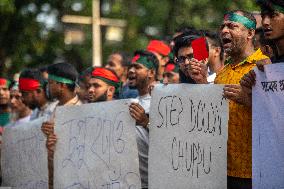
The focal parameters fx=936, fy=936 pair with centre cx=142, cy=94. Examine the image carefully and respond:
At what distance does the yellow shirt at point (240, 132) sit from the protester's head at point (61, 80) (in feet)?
10.4

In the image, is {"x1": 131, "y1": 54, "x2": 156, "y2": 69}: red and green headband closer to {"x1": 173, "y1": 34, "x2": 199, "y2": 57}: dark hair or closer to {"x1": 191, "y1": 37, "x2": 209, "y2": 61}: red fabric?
{"x1": 173, "y1": 34, "x2": 199, "y2": 57}: dark hair

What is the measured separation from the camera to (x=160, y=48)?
11531mm

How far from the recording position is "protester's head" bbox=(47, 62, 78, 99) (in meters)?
9.88

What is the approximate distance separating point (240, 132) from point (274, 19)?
36.0 inches

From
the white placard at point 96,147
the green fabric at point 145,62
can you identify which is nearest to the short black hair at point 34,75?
the green fabric at point 145,62

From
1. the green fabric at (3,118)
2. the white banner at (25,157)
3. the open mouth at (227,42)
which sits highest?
the open mouth at (227,42)

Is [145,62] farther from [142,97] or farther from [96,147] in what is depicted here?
[96,147]

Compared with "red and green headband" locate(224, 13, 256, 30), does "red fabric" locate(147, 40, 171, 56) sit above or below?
above

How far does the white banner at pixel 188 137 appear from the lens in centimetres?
693

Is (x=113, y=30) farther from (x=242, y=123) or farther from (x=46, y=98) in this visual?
(x=242, y=123)

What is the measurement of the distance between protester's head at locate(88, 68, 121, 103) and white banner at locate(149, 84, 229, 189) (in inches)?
86.5

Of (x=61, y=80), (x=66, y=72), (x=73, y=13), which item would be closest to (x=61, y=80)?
(x=61, y=80)

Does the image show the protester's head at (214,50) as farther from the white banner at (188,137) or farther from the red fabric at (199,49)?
the red fabric at (199,49)

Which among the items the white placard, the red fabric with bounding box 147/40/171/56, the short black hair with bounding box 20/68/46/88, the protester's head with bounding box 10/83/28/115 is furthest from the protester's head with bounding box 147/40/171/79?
the white placard
